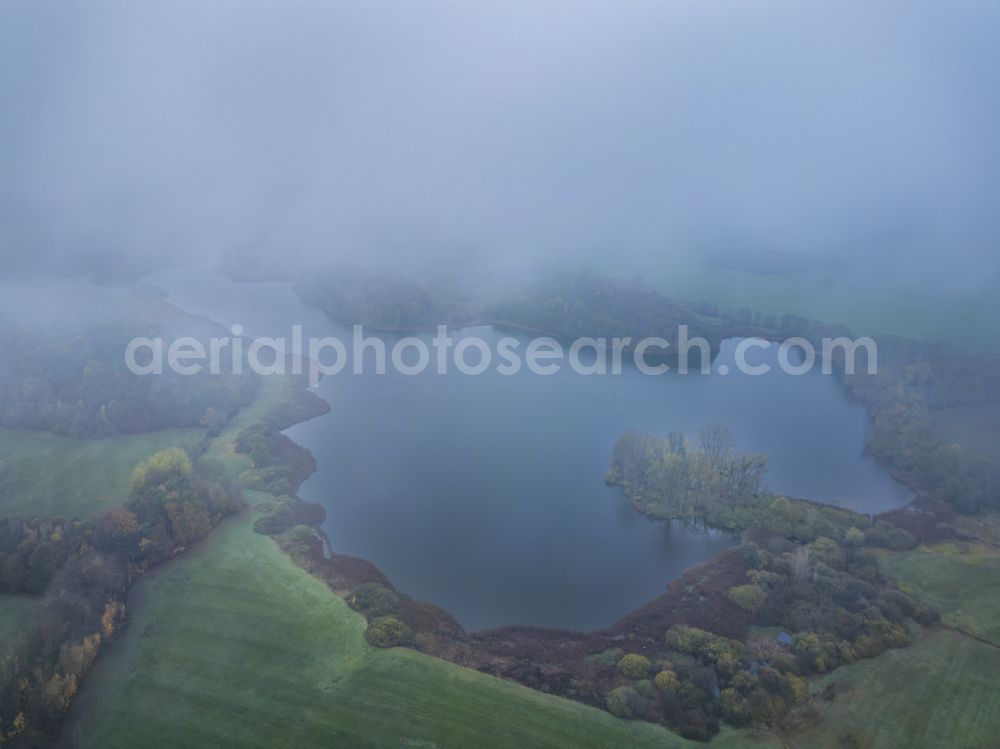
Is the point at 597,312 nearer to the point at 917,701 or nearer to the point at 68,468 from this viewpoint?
the point at 68,468

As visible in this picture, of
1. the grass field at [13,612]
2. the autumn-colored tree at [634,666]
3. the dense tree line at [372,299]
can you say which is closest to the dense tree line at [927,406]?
the autumn-colored tree at [634,666]

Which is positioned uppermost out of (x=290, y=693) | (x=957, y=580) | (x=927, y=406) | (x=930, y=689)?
(x=927, y=406)

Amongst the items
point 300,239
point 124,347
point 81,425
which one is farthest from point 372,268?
point 81,425

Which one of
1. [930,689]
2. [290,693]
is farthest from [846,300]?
[290,693]

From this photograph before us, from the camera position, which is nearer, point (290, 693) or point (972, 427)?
point (290, 693)

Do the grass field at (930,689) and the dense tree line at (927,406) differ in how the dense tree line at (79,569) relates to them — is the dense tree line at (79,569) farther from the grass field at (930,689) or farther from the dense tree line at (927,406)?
the dense tree line at (927,406)
